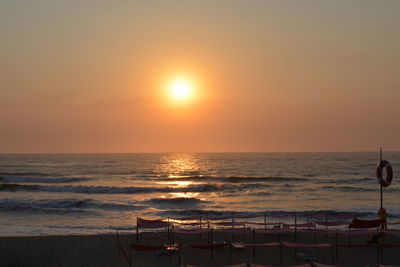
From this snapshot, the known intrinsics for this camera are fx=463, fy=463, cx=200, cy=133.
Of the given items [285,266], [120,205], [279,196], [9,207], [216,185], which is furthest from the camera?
[216,185]

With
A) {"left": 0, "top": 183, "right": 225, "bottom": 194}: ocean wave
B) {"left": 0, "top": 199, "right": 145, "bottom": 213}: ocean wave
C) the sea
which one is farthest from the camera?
{"left": 0, "top": 183, "right": 225, "bottom": 194}: ocean wave

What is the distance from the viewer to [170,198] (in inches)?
1524

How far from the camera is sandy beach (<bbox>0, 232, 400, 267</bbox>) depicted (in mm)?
15422

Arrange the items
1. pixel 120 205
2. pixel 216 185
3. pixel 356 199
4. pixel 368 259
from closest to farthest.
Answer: pixel 368 259 → pixel 120 205 → pixel 356 199 → pixel 216 185

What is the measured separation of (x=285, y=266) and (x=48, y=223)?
14.9 m

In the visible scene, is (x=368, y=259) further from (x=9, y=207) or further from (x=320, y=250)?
(x=9, y=207)

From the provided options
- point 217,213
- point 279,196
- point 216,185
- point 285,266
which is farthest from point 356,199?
point 285,266

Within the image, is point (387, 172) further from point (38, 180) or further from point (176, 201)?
point (38, 180)

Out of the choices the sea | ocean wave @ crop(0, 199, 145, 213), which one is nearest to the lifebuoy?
the sea

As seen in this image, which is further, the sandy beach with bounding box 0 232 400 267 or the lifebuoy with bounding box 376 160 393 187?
the lifebuoy with bounding box 376 160 393 187

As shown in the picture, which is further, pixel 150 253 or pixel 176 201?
pixel 176 201

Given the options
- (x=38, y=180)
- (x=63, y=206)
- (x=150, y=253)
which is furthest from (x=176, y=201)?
(x=38, y=180)

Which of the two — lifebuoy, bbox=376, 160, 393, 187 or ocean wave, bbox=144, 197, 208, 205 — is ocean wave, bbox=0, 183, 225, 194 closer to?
ocean wave, bbox=144, 197, 208, 205

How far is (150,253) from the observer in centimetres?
1603
